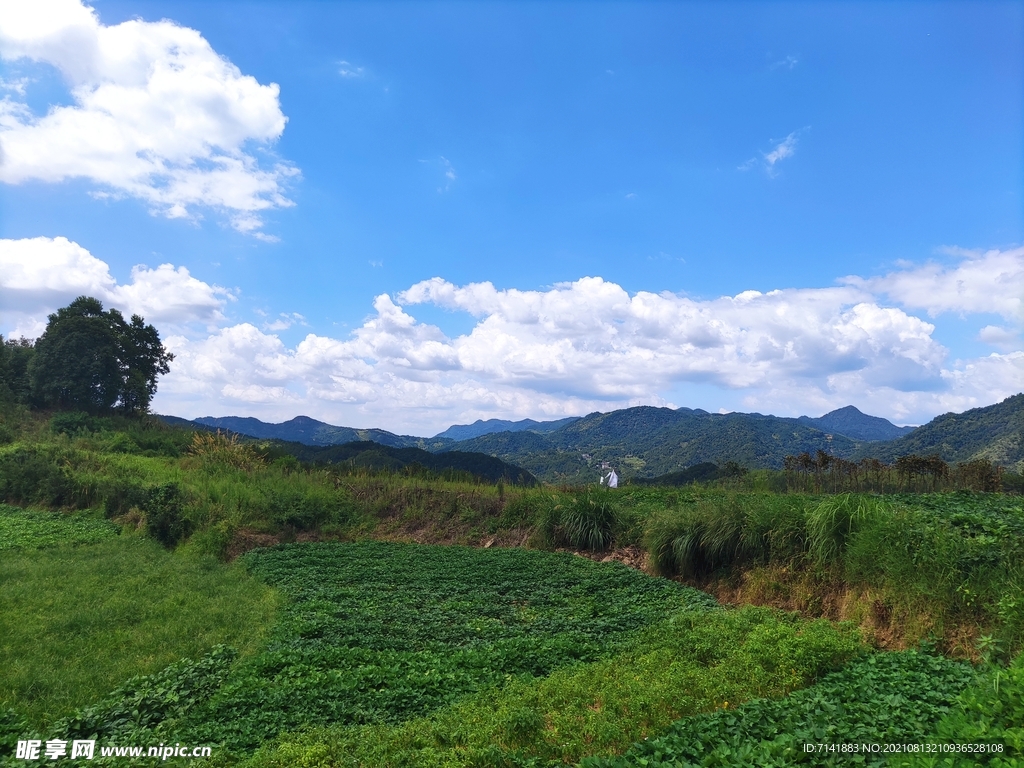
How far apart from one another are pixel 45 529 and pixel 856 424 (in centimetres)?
13689

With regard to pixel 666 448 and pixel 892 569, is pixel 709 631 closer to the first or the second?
pixel 892 569

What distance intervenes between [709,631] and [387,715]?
13.8 ft

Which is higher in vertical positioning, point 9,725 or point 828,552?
point 828,552

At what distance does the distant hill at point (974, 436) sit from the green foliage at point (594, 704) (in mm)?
36229

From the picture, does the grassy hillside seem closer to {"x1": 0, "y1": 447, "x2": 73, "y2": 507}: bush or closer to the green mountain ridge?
{"x1": 0, "y1": 447, "x2": 73, "y2": 507}: bush

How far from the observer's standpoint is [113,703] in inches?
231

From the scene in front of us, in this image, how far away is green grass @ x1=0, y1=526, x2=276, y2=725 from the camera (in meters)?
6.53

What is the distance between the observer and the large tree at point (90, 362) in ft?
106

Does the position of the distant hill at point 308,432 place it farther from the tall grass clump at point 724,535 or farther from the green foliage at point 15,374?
the tall grass clump at point 724,535

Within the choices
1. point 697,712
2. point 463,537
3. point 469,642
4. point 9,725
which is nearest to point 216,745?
point 9,725

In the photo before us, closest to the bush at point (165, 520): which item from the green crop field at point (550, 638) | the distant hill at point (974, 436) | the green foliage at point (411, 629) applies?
the green crop field at point (550, 638)

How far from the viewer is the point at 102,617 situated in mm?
8797

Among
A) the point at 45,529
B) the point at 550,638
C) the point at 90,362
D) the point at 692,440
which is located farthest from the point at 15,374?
the point at 692,440

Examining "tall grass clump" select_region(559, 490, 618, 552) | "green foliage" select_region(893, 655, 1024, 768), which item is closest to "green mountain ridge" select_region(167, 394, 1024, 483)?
"tall grass clump" select_region(559, 490, 618, 552)
